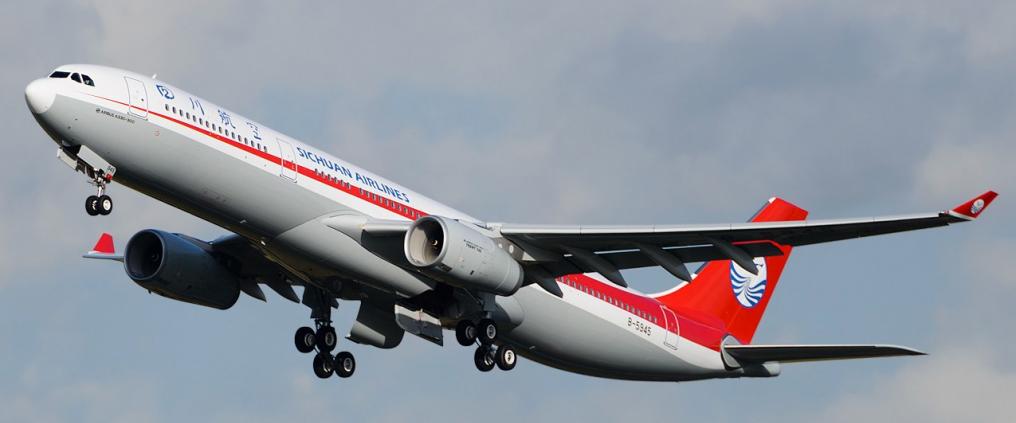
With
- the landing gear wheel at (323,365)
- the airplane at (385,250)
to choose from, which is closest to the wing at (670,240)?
the airplane at (385,250)

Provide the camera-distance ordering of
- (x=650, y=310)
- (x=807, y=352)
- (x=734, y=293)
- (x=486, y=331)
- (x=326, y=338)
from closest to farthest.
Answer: (x=486, y=331) → (x=326, y=338) → (x=807, y=352) → (x=650, y=310) → (x=734, y=293)

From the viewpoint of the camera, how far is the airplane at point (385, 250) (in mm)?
31016

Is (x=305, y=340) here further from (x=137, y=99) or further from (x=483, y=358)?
(x=137, y=99)

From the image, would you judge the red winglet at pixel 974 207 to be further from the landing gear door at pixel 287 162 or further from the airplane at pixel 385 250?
the landing gear door at pixel 287 162

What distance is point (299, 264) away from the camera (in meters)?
34.3

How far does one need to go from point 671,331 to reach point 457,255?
401 inches

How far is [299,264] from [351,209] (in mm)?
1760

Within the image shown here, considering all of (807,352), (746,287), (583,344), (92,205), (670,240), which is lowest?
(92,205)

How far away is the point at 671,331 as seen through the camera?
4162 centimetres

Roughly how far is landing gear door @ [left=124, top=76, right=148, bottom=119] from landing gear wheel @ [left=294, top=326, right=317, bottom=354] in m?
9.92

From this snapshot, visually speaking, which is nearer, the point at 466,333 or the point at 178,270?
the point at 466,333

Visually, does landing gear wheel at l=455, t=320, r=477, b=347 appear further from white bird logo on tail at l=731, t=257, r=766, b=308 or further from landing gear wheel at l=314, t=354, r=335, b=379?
white bird logo on tail at l=731, t=257, r=766, b=308

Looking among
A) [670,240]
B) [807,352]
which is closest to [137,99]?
[670,240]

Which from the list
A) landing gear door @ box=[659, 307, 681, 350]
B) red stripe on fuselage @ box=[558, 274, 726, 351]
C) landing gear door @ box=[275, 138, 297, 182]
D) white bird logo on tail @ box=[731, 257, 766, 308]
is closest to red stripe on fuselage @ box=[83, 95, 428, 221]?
landing gear door @ box=[275, 138, 297, 182]
